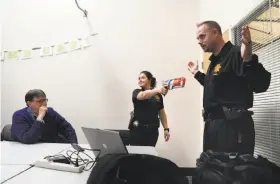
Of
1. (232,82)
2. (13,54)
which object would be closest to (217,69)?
(232,82)

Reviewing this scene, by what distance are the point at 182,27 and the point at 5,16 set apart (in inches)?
104

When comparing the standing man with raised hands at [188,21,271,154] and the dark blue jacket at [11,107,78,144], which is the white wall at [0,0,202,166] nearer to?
the dark blue jacket at [11,107,78,144]

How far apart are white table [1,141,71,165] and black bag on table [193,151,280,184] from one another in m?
1.00

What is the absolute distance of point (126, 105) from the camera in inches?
129

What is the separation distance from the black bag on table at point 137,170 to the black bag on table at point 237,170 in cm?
38

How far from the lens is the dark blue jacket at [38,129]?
1.94 meters

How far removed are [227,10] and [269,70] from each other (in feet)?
3.22

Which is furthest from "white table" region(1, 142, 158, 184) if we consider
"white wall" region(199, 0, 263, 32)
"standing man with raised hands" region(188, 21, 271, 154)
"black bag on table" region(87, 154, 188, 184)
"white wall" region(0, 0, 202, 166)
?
"white wall" region(0, 0, 202, 166)

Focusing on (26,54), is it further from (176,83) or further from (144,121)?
(176,83)

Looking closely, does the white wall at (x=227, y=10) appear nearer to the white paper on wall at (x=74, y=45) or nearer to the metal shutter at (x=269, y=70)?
the metal shutter at (x=269, y=70)

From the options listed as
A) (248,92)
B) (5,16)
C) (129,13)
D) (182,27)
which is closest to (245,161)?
(248,92)

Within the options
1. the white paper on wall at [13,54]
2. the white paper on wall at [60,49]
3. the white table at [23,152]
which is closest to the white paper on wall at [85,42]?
the white paper on wall at [60,49]

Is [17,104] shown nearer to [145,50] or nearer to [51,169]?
[145,50]

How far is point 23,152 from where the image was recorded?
1637 mm
